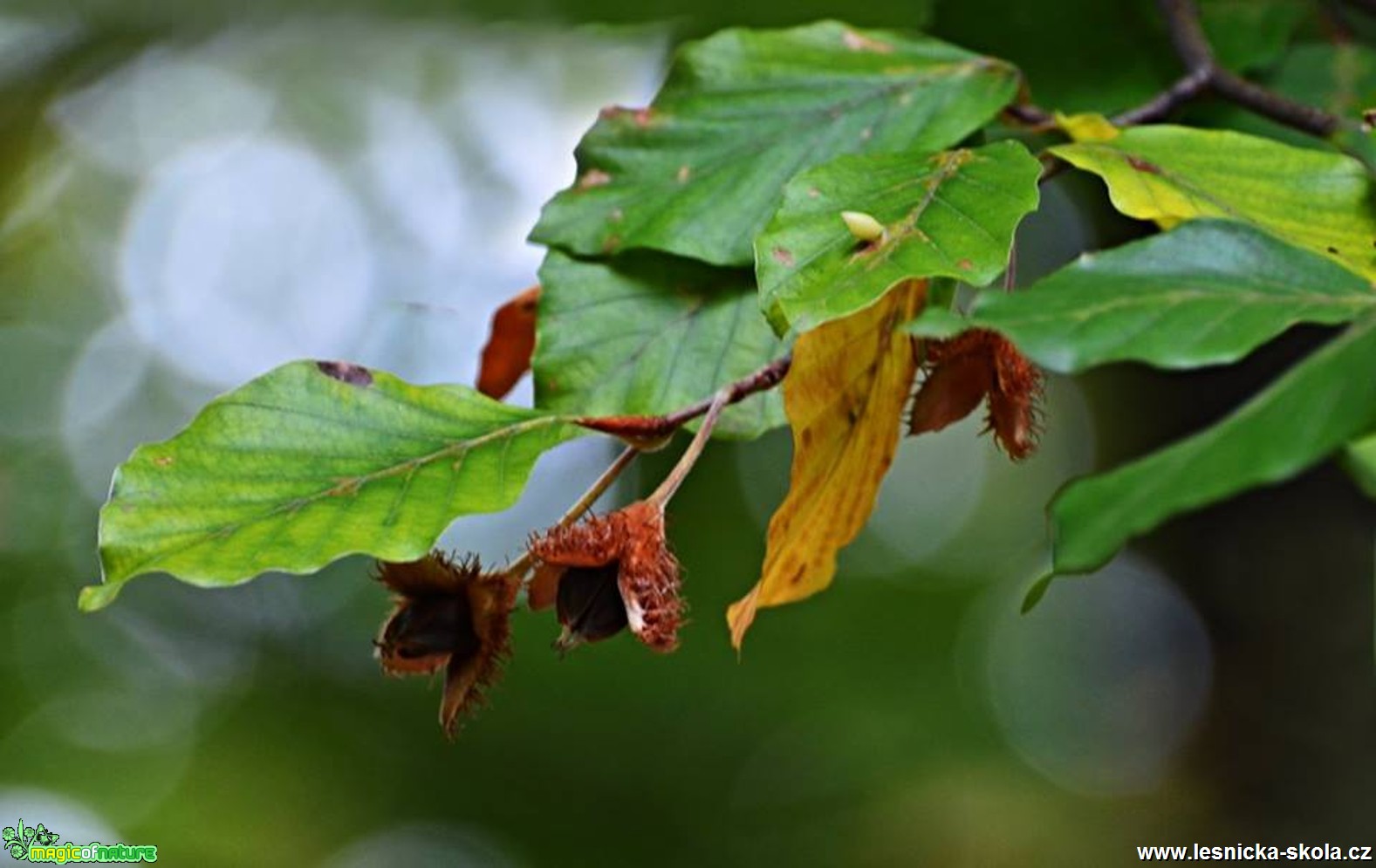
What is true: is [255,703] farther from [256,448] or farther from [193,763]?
[256,448]

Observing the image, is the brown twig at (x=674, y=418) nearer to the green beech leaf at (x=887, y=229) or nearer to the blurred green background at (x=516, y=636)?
the green beech leaf at (x=887, y=229)

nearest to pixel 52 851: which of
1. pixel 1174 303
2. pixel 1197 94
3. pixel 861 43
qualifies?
pixel 861 43

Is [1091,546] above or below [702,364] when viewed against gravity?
below

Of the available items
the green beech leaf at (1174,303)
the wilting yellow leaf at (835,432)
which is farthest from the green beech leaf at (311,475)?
the green beech leaf at (1174,303)

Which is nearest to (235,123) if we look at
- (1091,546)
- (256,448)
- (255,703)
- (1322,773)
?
(255,703)

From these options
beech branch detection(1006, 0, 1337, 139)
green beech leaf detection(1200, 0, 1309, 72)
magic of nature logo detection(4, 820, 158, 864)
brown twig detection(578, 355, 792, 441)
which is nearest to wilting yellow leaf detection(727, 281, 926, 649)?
brown twig detection(578, 355, 792, 441)

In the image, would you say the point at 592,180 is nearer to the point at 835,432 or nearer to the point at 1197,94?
the point at 835,432

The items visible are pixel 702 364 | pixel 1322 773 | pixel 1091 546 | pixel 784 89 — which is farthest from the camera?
pixel 1322 773
